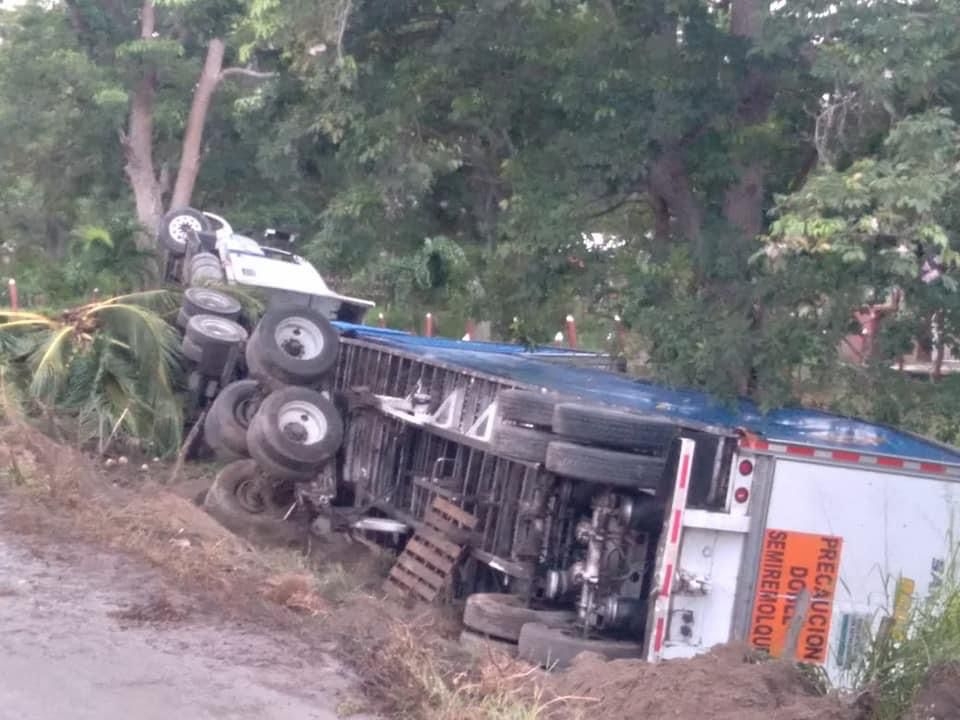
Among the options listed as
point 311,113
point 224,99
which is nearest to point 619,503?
point 311,113

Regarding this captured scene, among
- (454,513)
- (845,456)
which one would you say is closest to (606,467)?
(845,456)

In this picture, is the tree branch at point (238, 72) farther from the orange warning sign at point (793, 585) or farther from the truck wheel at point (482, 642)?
the orange warning sign at point (793, 585)

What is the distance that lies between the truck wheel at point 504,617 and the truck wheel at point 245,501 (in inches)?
137

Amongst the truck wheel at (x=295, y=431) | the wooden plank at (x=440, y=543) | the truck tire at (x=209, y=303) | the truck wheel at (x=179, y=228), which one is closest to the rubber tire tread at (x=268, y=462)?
the truck wheel at (x=295, y=431)

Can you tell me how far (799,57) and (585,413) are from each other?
350 centimetres

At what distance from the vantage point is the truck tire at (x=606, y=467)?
27.1ft

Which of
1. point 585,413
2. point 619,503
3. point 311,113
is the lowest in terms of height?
point 619,503

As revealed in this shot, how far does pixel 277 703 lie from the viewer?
217 inches

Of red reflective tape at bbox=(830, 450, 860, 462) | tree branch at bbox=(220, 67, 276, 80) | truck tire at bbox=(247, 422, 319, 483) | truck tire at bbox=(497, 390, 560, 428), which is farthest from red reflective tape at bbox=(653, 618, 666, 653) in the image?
tree branch at bbox=(220, 67, 276, 80)

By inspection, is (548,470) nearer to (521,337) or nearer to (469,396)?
(469,396)

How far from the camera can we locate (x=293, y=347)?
1223cm

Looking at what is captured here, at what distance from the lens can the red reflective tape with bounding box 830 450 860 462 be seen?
26.1ft

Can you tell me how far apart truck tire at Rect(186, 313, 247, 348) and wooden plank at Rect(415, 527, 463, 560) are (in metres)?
3.70

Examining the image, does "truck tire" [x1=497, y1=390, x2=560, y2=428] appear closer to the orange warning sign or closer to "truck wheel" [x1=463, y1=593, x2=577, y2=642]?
"truck wheel" [x1=463, y1=593, x2=577, y2=642]
